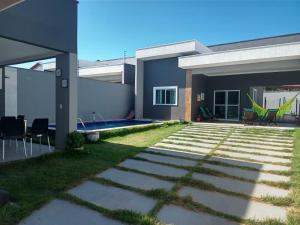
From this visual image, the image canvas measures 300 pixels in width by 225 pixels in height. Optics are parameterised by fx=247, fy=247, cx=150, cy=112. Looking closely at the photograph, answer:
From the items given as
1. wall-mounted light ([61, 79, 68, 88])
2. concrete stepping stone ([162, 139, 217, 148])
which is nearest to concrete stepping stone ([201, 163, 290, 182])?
concrete stepping stone ([162, 139, 217, 148])

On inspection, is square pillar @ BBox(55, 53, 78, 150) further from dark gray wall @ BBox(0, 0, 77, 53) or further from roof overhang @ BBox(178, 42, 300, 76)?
roof overhang @ BBox(178, 42, 300, 76)

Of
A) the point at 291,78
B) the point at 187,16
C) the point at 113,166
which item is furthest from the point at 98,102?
the point at 291,78

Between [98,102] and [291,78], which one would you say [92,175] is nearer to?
[98,102]

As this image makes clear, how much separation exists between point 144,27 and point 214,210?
13.7 m

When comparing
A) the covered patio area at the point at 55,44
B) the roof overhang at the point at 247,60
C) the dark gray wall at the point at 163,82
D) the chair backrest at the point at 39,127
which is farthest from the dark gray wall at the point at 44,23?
the dark gray wall at the point at 163,82

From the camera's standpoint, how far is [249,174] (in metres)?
4.88

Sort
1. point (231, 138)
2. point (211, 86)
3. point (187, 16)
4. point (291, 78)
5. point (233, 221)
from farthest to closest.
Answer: point (211, 86) → point (291, 78) → point (187, 16) → point (231, 138) → point (233, 221)

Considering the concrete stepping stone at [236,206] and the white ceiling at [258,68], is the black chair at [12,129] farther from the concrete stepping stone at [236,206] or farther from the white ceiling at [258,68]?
the white ceiling at [258,68]

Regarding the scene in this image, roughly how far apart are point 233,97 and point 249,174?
39.3 feet

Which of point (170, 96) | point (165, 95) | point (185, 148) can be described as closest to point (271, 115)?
point (170, 96)

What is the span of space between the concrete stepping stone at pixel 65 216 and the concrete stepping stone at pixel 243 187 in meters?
2.07

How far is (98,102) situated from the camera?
49.6 ft

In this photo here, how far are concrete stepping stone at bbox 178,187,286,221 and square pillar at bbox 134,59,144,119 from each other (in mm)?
12824

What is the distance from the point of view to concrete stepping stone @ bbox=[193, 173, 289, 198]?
12.8ft
